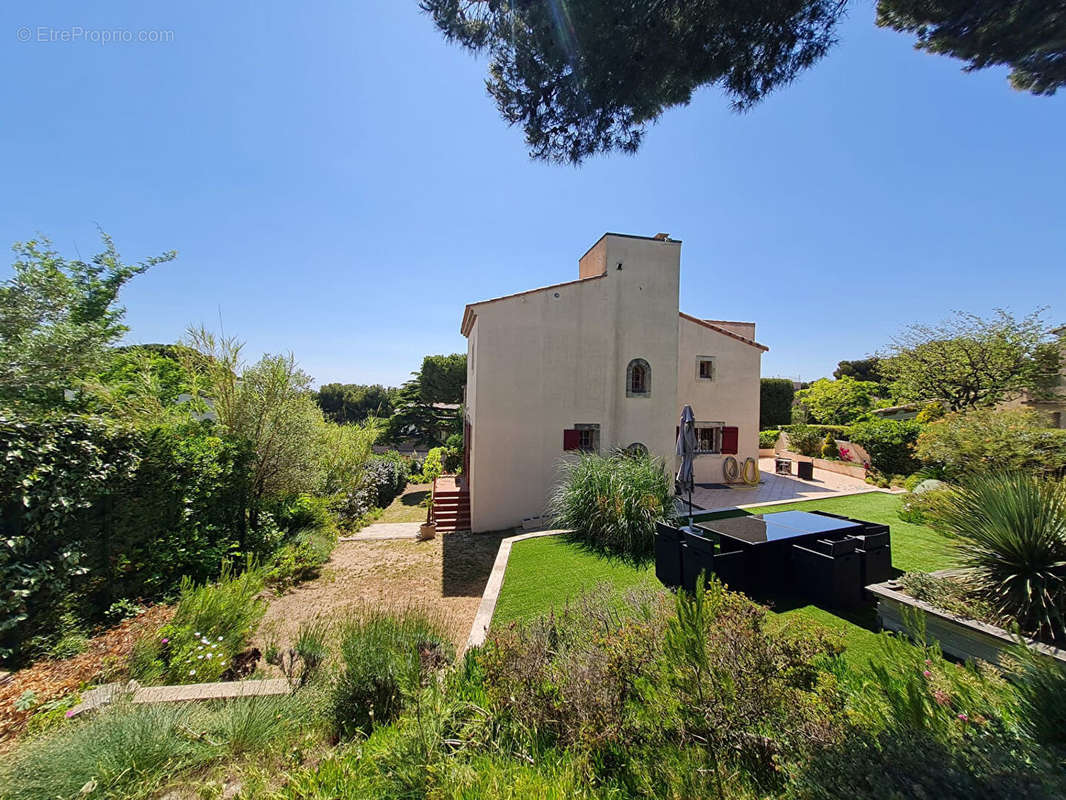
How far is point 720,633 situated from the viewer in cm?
301

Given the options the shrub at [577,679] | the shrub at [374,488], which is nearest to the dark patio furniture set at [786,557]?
the shrub at [577,679]

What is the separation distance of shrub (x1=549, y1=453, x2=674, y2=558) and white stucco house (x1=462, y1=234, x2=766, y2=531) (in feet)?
8.29

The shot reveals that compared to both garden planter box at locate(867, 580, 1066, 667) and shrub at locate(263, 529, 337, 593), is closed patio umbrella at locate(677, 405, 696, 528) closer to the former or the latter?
garden planter box at locate(867, 580, 1066, 667)

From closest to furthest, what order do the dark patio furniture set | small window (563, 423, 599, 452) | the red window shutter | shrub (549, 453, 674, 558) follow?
the dark patio furniture set < shrub (549, 453, 674, 558) < small window (563, 423, 599, 452) < the red window shutter

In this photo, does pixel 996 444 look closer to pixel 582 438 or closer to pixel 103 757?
pixel 582 438

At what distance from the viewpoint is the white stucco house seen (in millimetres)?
12266

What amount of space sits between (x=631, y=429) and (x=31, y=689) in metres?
12.9

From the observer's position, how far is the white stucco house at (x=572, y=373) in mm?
12266

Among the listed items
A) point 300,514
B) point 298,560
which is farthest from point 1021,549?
point 300,514

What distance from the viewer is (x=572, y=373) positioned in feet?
42.0

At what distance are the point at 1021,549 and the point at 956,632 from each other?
1.09m

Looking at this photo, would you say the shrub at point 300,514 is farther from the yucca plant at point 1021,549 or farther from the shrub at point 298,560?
the yucca plant at point 1021,549

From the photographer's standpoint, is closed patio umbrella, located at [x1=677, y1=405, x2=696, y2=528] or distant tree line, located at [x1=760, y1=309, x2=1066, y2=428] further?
distant tree line, located at [x1=760, y1=309, x2=1066, y2=428]

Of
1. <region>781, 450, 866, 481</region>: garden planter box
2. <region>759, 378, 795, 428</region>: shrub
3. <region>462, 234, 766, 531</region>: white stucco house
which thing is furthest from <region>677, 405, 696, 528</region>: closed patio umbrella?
<region>759, 378, 795, 428</region>: shrub
